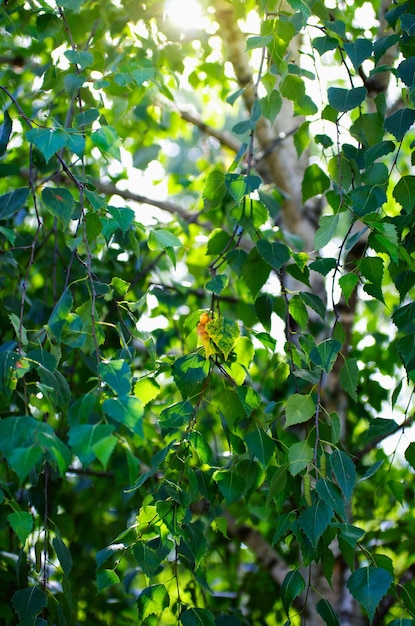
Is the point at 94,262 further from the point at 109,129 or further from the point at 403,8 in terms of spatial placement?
the point at 403,8

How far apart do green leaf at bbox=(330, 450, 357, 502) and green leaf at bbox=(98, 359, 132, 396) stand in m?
0.29

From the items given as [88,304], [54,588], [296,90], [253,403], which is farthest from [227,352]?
[54,588]

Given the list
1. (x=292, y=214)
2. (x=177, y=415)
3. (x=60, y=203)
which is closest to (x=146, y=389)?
(x=177, y=415)

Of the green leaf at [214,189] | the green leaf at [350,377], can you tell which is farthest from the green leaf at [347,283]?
the green leaf at [214,189]

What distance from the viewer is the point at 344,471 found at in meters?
0.86

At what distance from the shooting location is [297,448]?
876 millimetres

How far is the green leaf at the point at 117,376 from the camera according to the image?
0.72 metres

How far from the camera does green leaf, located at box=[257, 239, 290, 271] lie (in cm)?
97

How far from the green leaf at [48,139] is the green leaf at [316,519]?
50cm

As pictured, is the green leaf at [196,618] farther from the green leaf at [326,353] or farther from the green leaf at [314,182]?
the green leaf at [314,182]

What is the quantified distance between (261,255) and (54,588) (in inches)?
34.3

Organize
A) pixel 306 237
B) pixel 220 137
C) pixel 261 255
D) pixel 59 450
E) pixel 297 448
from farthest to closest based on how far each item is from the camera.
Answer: pixel 220 137 → pixel 306 237 → pixel 261 255 → pixel 297 448 → pixel 59 450

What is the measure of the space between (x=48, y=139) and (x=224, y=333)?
320 millimetres

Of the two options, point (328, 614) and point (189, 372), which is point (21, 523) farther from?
point (328, 614)
